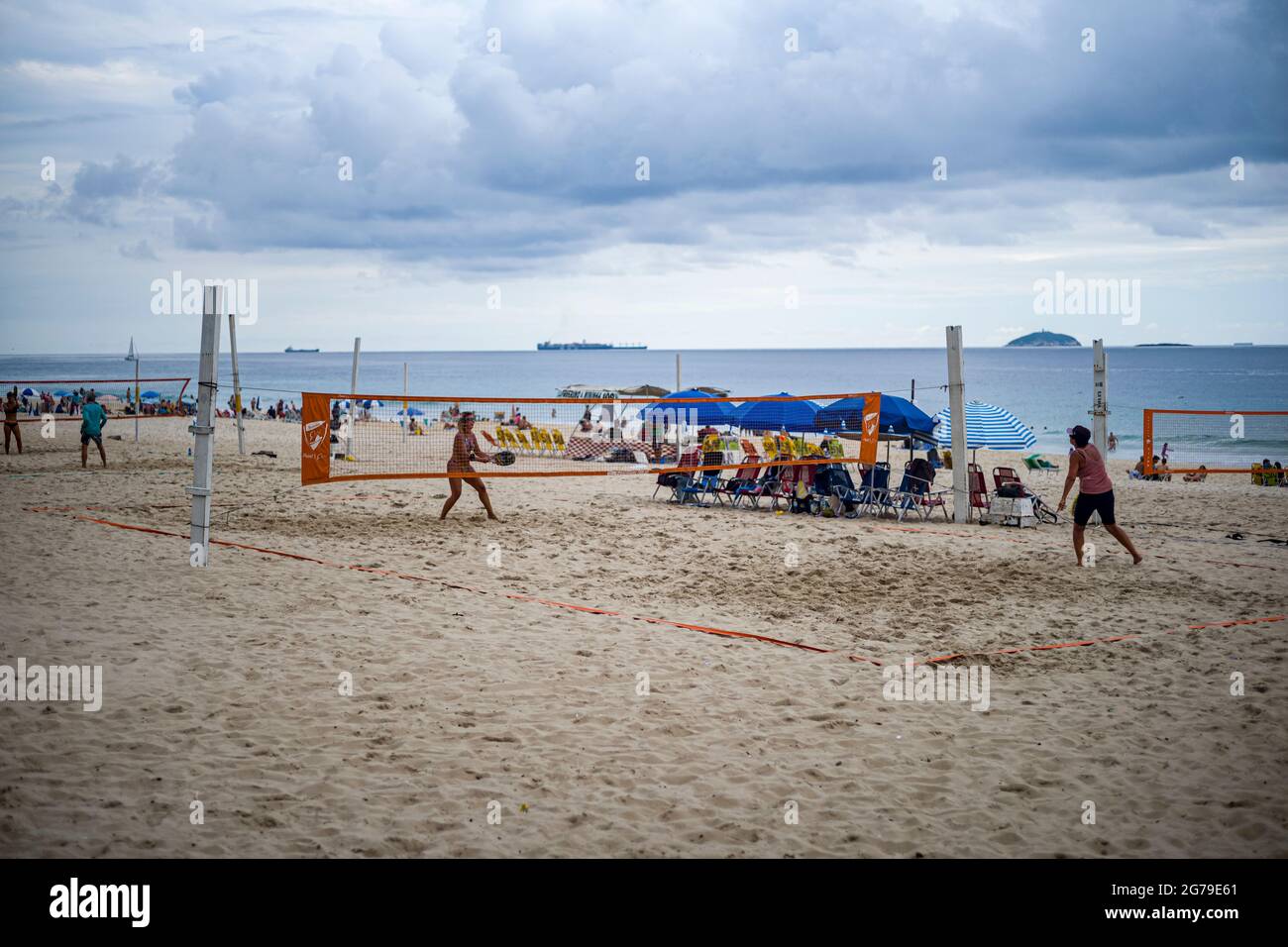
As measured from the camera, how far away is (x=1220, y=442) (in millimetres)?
35750

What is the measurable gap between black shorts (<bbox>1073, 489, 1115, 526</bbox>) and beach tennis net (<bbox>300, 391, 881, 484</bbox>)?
3.57m

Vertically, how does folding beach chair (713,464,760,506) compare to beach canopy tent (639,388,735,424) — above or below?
below

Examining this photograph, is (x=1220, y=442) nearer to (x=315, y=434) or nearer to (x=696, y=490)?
Result: (x=696, y=490)

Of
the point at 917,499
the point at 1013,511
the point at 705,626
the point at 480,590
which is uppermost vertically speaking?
the point at 917,499

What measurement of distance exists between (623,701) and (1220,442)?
1463 inches

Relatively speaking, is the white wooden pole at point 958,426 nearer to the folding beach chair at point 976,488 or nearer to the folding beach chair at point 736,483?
the folding beach chair at point 976,488

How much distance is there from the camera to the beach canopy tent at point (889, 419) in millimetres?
13695

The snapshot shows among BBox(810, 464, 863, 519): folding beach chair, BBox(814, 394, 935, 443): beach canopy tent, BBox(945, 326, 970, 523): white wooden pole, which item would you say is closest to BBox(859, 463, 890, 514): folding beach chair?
BBox(810, 464, 863, 519): folding beach chair

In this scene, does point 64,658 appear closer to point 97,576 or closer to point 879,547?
point 97,576

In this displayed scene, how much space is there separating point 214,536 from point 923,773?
793 cm

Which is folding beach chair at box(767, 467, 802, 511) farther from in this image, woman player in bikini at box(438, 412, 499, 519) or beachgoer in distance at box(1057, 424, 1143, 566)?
beachgoer in distance at box(1057, 424, 1143, 566)

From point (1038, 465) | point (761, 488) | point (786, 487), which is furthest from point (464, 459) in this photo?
point (1038, 465)

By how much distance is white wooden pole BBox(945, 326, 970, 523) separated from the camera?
1266 cm
